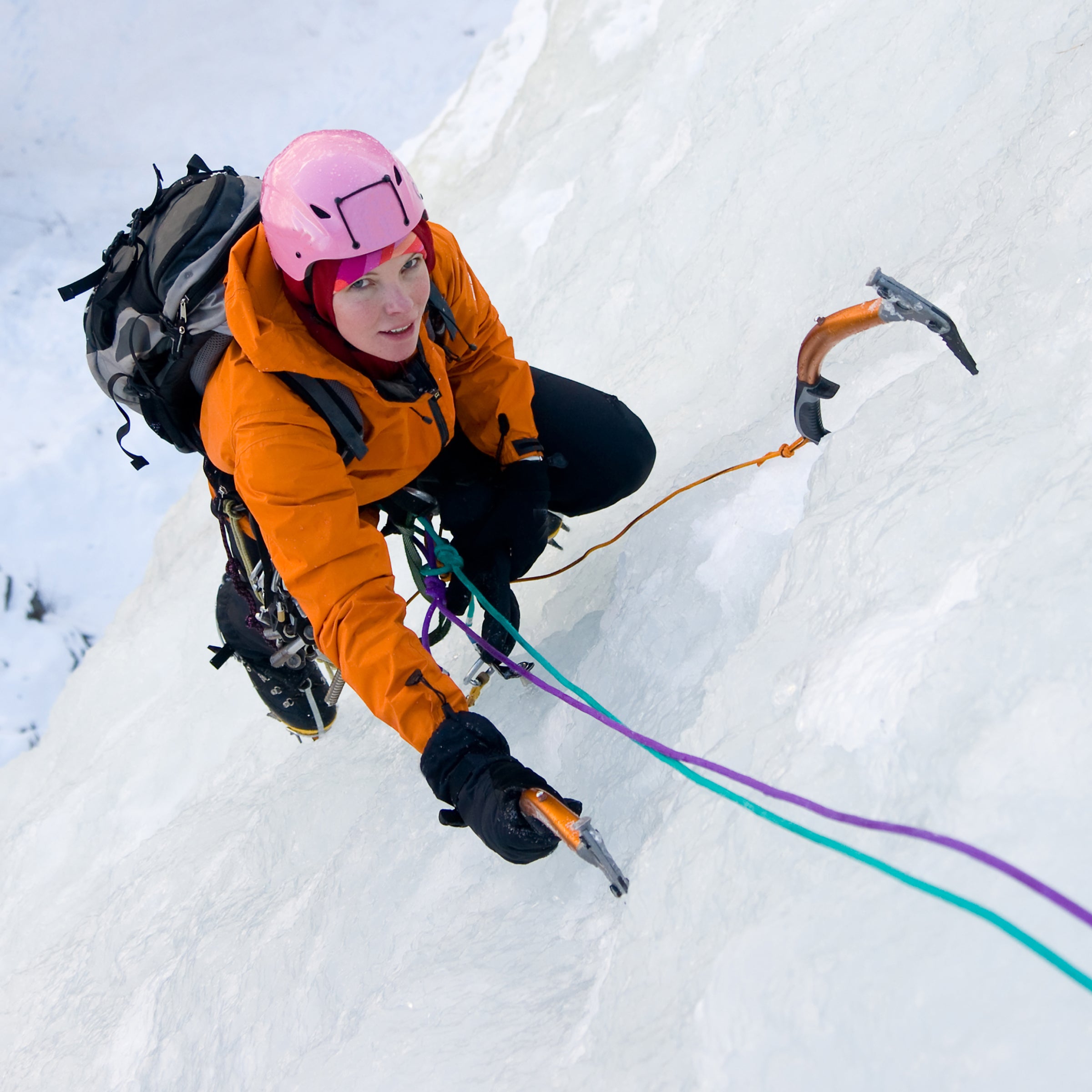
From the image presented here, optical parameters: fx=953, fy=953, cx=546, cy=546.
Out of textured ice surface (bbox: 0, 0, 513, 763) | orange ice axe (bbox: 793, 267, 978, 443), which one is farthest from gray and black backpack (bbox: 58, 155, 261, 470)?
textured ice surface (bbox: 0, 0, 513, 763)

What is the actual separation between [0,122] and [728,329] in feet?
36.2

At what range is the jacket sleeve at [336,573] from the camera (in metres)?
1.64

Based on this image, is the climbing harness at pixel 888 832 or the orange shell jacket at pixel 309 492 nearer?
the climbing harness at pixel 888 832

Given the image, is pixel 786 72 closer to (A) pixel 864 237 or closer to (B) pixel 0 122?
(A) pixel 864 237

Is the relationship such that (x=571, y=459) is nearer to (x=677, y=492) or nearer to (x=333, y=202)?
(x=677, y=492)

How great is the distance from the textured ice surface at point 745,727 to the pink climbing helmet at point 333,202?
886mm

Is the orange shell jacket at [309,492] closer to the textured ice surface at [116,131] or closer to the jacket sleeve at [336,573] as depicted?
the jacket sleeve at [336,573]

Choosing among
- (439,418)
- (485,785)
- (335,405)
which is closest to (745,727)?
(485,785)

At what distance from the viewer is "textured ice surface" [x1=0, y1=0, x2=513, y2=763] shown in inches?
344

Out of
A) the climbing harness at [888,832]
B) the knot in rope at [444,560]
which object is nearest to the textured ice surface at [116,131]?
the knot in rope at [444,560]

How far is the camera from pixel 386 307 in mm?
1763

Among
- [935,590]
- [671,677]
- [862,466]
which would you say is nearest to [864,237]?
[862,466]

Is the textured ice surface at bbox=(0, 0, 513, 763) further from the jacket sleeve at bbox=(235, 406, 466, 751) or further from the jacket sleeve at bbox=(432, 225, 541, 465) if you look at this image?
the jacket sleeve at bbox=(235, 406, 466, 751)

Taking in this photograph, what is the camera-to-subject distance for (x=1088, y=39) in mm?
2084
